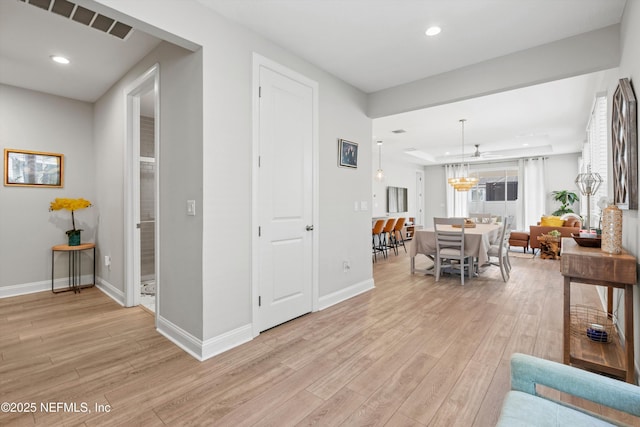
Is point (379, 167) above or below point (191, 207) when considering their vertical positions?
above

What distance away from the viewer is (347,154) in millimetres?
3643

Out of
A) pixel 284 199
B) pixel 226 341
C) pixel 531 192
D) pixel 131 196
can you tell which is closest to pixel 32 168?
pixel 131 196

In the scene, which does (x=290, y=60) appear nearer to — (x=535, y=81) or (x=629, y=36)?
(x=535, y=81)

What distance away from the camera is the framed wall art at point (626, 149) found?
74.7 inches

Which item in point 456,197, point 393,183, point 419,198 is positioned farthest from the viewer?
point 419,198

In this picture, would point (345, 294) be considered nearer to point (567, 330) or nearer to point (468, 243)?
point (567, 330)

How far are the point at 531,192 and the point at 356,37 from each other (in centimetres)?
889

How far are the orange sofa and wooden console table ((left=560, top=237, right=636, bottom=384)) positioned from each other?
5.33 meters

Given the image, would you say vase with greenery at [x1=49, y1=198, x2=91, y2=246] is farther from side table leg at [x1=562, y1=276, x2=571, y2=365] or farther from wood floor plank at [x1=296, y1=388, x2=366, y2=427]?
side table leg at [x1=562, y1=276, x2=571, y2=365]

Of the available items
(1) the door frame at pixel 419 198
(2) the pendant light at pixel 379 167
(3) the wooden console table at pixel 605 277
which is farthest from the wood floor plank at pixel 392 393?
(1) the door frame at pixel 419 198

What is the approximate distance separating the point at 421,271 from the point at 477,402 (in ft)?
11.1

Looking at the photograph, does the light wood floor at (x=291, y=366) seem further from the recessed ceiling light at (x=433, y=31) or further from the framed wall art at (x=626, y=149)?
the recessed ceiling light at (x=433, y=31)

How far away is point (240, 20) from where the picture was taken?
2.43 m

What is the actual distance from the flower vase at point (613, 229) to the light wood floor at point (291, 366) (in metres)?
0.90
